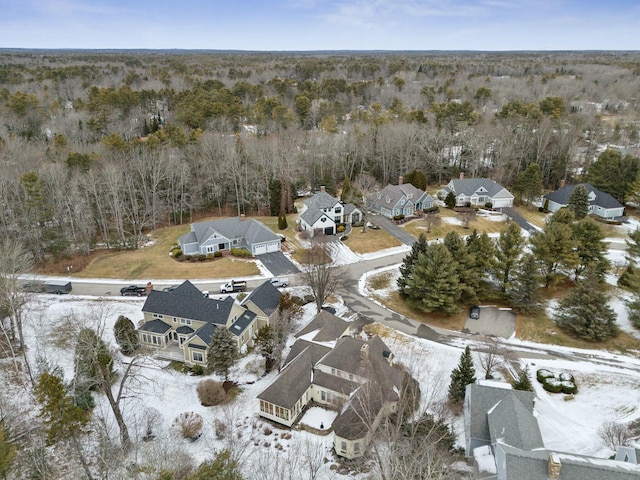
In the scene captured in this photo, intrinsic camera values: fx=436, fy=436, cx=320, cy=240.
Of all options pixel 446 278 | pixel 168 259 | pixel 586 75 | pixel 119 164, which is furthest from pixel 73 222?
pixel 586 75

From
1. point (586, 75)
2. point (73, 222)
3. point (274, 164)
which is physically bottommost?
point (73, 222)

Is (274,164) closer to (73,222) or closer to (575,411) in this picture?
(73,222)

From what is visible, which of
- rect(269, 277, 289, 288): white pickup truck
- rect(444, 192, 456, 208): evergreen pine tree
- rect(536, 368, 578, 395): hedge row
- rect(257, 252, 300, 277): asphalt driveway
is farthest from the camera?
rect(444, 192, 456, 208): evergreen pine tree

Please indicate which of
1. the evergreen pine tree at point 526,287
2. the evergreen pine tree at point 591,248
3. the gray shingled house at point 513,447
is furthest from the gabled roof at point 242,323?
the evergreen pine tree at point 591,248

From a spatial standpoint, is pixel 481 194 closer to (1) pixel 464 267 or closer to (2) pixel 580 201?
(2) pixel 580 201

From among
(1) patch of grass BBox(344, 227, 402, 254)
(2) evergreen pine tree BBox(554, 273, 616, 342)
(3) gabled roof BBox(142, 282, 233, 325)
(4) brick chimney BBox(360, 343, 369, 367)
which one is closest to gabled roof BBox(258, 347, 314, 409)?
(4) brick chimney BBox(360, 343, 369, 367)

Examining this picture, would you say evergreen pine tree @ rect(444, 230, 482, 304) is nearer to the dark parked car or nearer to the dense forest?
the dense forest

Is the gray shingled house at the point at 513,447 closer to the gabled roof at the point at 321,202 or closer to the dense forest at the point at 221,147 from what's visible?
the gabled roof at the point at 321,202
